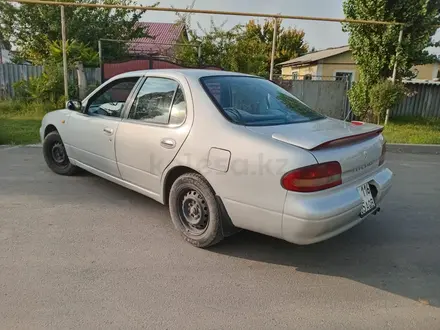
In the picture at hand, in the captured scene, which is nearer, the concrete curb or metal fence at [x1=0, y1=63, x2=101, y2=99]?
the concrete curb

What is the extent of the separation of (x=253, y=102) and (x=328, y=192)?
1214 mm

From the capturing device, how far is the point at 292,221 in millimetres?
2510

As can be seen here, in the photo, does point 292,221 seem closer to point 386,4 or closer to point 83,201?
point 83,201

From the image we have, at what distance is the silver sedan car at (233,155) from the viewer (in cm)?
253

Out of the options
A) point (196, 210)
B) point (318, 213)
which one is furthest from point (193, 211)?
point (318, 213)

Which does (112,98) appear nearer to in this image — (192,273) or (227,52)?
(192,273)

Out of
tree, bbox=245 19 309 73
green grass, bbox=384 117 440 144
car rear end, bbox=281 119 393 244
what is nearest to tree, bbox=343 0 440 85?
green grass, bbox=384 117 440 144

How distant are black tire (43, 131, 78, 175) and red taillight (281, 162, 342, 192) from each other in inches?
141

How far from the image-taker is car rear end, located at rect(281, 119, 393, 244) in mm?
2482

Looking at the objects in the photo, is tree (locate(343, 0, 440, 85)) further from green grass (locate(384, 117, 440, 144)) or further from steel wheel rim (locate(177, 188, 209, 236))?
steel wheel rim (locate(177, 188, 209, 236))

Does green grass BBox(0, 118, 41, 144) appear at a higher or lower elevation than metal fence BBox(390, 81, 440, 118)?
lower

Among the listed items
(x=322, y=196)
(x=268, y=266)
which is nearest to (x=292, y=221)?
(x=322, y=196)

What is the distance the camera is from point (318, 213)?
2482 mm

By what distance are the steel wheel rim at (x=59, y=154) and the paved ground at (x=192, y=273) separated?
0.96m
